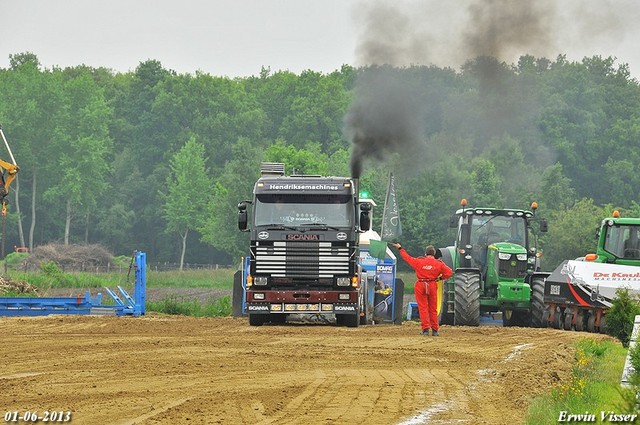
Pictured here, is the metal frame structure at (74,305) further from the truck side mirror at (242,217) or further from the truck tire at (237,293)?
the truck side mirror at (242,217)

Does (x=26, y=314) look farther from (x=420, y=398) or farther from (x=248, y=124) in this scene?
(x=248, y=124)

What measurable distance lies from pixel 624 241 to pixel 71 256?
66.4m

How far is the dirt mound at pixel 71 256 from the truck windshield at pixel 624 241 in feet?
195

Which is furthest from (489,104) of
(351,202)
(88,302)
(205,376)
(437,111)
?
(205,376)

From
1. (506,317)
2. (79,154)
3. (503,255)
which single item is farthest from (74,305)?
(79,154)

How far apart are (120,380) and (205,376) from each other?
128cm

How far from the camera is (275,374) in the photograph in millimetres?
19641

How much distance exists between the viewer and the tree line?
95812mm

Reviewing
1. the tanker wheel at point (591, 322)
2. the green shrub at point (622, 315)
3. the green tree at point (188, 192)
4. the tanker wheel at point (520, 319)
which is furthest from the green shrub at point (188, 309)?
the green tree at point (188, 192)

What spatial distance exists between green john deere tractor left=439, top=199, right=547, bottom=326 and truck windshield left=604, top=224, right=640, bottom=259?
2085 millimetres

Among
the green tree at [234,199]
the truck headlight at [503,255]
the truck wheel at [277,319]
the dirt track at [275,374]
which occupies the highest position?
the green tree at [234,199]

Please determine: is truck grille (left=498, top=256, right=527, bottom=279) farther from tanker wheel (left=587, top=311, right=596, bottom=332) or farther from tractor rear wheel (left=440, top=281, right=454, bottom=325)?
tanker wheel (left=587, top=311, right=596, bottom=332)

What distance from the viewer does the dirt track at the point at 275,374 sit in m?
15.5

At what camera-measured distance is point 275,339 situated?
89.2 feet
